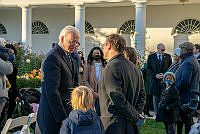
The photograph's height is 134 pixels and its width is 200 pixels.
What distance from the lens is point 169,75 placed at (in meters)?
6.40

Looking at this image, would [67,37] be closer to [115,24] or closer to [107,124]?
[107,124]

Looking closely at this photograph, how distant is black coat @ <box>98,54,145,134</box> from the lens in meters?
3.82

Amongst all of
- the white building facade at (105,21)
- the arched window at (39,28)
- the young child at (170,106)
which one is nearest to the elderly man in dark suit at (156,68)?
the young child at (170,106)

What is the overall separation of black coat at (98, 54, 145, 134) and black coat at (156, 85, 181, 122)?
2380mm

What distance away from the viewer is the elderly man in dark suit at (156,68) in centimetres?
953

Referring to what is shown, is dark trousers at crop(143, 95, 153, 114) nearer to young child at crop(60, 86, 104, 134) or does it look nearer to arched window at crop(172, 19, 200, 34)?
young child at crop(60, 86, 104, 134)

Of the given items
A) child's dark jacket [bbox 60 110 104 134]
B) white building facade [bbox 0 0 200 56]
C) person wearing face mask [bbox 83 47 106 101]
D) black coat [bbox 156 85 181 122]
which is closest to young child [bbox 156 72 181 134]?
black coat [bbox 156 85 181 122]

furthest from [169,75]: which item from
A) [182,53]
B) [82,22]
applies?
A: [82,22]

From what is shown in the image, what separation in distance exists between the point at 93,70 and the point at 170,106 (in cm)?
163

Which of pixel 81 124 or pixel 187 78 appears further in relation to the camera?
pixel 187 78

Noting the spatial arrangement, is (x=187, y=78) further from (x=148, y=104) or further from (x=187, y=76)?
(x=148, y=104)

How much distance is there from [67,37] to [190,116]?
134 inches

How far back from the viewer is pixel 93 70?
6.93 meters

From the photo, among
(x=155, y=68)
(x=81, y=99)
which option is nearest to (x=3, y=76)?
(x=81, y=99)
